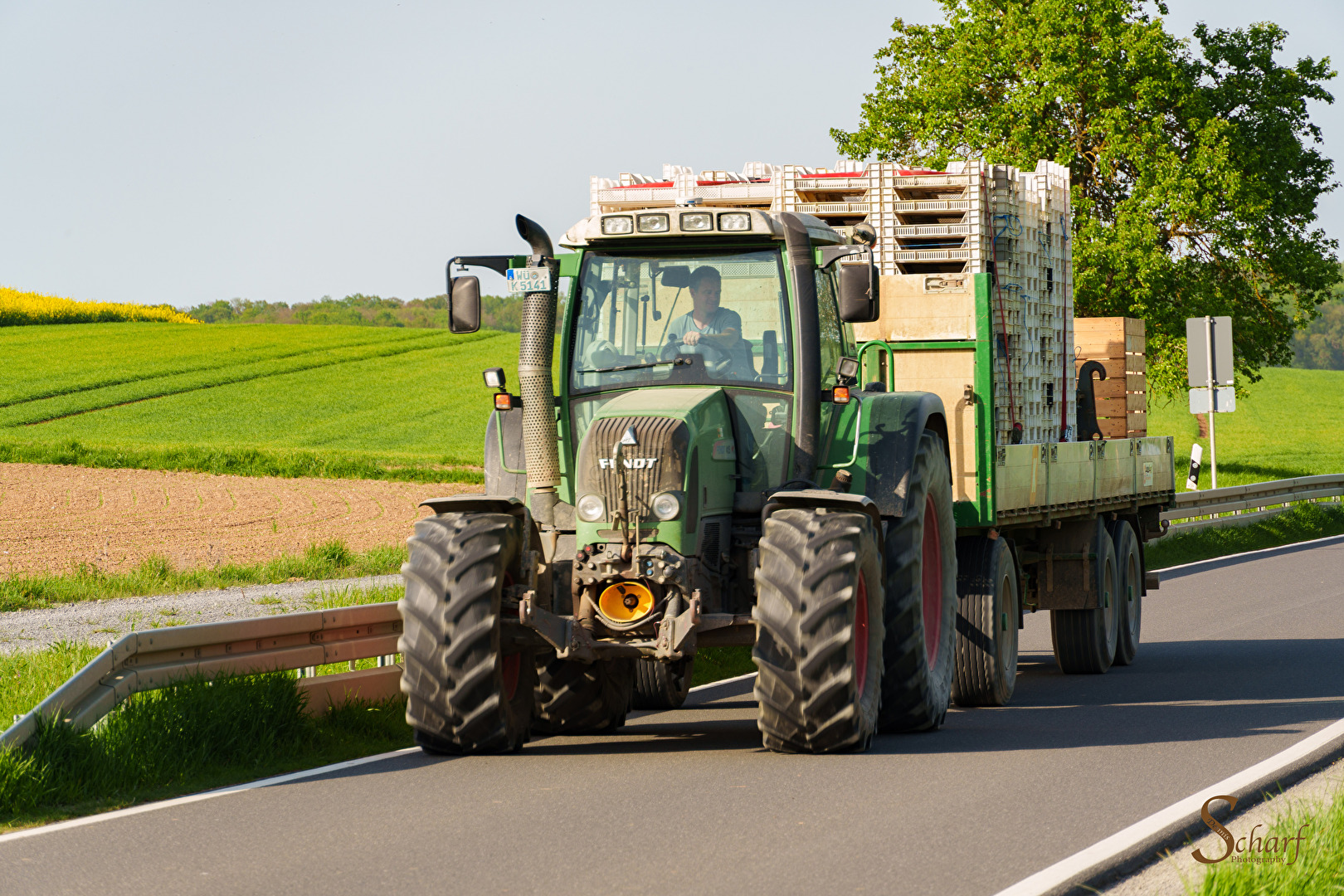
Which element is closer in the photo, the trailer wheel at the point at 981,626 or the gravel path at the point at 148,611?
the trailer wheel at the point at 981,626

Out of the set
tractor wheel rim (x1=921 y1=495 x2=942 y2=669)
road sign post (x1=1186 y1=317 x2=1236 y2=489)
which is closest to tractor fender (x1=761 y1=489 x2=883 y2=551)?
tractor wheel rim (x1=921 y1=495 x2=942 y2=669)

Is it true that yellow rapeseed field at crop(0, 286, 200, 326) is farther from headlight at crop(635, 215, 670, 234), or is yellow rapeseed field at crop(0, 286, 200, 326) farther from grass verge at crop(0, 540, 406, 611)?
headlight at crop(635, 215, 670, 234)

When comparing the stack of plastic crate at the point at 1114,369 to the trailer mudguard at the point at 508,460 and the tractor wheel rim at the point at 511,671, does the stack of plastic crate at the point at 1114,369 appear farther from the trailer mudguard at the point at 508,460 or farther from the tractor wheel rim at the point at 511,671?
the tractor wheel rim at the point at 511,671

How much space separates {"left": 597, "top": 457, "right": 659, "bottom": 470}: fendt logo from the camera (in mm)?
8984

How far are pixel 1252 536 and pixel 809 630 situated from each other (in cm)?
2169

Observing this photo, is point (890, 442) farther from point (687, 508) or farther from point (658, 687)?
point (658, 687)

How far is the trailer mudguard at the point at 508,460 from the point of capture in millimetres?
10031

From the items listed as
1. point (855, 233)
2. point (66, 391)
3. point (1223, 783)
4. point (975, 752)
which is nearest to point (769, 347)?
point (855, 233)

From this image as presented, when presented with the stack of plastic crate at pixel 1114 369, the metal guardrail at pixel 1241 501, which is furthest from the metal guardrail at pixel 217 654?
the metal guardrail at pixel 1241 501

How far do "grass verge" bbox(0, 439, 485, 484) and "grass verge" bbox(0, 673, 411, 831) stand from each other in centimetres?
2954

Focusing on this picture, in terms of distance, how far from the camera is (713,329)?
980 centimetres

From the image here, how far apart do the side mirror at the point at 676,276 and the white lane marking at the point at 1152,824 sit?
154 inches

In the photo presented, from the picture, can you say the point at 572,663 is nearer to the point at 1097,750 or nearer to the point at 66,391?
the point at 1097,750

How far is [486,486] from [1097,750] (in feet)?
12.3
